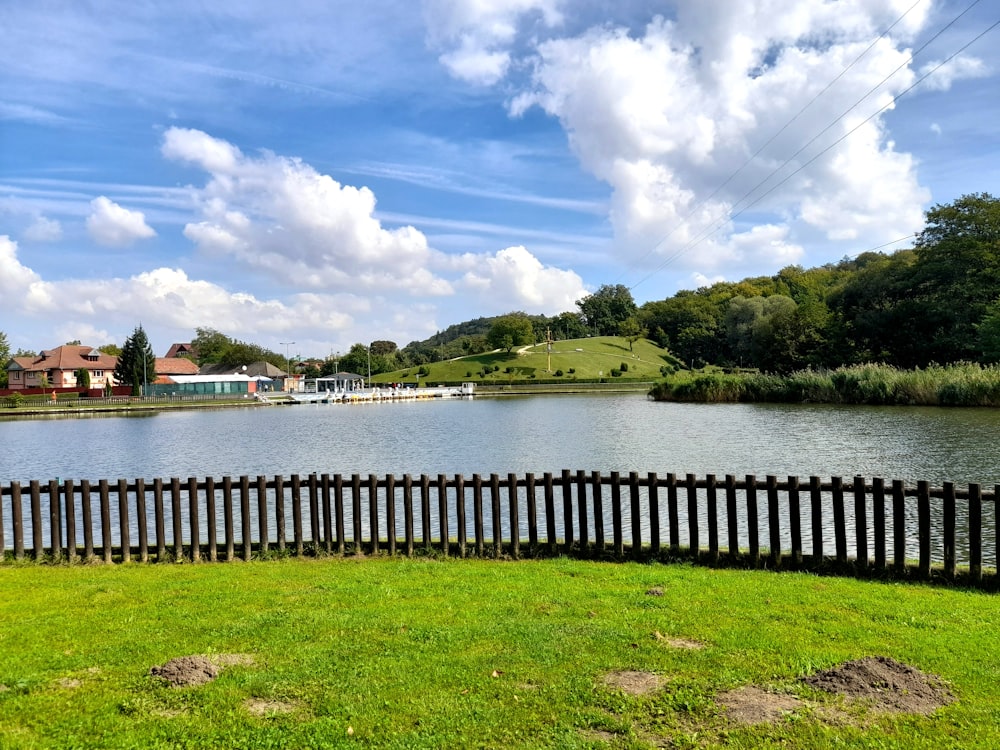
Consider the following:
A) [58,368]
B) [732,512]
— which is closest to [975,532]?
[732,512]

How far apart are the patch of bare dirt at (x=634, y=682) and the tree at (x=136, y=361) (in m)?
103

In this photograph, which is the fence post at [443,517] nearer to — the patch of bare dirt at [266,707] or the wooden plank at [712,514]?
the wooden plank at [712,514]

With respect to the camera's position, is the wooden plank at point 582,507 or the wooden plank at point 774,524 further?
the wooden plank at point 582,507

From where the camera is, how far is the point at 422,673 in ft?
17.1

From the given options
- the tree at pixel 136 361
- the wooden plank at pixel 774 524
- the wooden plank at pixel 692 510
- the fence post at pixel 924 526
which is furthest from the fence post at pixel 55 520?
the tree at pixel 136 361

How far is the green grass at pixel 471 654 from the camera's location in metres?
4.35

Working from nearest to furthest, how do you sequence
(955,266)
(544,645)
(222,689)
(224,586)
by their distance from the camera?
(222,689)
(544,645)
(224,586)
(955,266)

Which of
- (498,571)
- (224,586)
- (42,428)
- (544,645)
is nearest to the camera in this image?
(544,645)

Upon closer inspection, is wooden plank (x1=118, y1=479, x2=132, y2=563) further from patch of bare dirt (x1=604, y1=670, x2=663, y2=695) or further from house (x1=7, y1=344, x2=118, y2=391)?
house (x1=7, y1=344, x2=118, y2=391)

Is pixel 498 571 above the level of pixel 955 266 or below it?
below

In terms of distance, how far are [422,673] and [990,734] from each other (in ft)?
12.0

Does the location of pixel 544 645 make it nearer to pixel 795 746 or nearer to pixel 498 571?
pixel 795 746

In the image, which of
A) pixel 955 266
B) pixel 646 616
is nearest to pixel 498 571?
pixel 646 616

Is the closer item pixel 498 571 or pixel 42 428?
pixel 498 571
